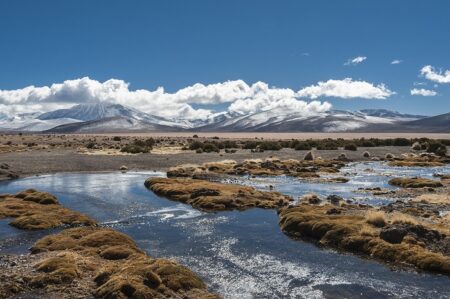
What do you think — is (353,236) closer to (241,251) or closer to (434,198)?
(241,251)

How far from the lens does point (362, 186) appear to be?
48.3 meters

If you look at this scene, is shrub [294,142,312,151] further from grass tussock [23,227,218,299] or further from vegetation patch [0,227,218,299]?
vegetation patch [0,227,218,299]

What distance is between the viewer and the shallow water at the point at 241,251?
63.5ft

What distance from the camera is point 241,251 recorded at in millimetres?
24641

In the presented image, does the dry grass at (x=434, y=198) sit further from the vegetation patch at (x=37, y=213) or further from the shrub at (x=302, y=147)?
the shrub at (x=302, y=147)

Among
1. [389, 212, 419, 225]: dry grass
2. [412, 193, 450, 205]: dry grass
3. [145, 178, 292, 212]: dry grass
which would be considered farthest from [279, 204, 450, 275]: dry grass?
[412, 193, 450, 205]: dry grass

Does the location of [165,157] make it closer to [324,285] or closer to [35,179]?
[35,179]

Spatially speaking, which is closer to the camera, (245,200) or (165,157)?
(245,200)

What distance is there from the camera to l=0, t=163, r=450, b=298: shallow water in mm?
19359

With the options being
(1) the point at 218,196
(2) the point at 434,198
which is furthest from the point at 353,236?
(2) the point at 434,198

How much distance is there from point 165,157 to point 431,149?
195 ft

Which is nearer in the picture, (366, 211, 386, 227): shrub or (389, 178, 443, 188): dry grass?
(366, 211, 386, 227): shrub

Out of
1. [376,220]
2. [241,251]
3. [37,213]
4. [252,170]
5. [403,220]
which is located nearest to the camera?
[241,251]

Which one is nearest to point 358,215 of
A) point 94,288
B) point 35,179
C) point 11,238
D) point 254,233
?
point 254,233
